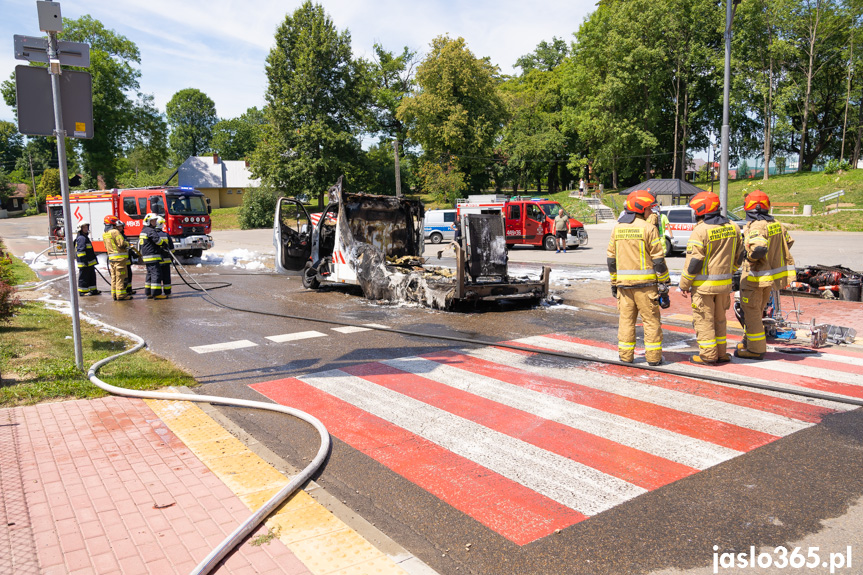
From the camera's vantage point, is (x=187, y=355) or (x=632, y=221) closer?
(x=632, y=221)

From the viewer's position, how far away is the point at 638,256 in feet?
22.3

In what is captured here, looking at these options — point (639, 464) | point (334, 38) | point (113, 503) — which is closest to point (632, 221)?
point (639, 464)

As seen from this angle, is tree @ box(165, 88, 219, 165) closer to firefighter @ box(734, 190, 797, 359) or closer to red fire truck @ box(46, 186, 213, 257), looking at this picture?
red fire truck @ box(46, 186, 213, 257)

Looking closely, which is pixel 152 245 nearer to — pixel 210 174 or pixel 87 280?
pixel 87 280

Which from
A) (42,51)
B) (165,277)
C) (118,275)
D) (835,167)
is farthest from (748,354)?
(835,167)

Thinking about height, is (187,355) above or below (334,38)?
below

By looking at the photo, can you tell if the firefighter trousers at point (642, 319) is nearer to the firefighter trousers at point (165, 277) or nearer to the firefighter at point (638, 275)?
the firefighter at point (638, 275)

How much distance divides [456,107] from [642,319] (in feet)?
157

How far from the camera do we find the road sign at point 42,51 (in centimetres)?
594

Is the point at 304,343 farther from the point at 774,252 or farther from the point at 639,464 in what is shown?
the point at 774,252

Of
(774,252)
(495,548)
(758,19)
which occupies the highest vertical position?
(758,19)

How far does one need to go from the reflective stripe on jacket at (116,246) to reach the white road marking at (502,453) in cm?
907

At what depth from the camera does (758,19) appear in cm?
4803

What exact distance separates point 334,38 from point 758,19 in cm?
3492
